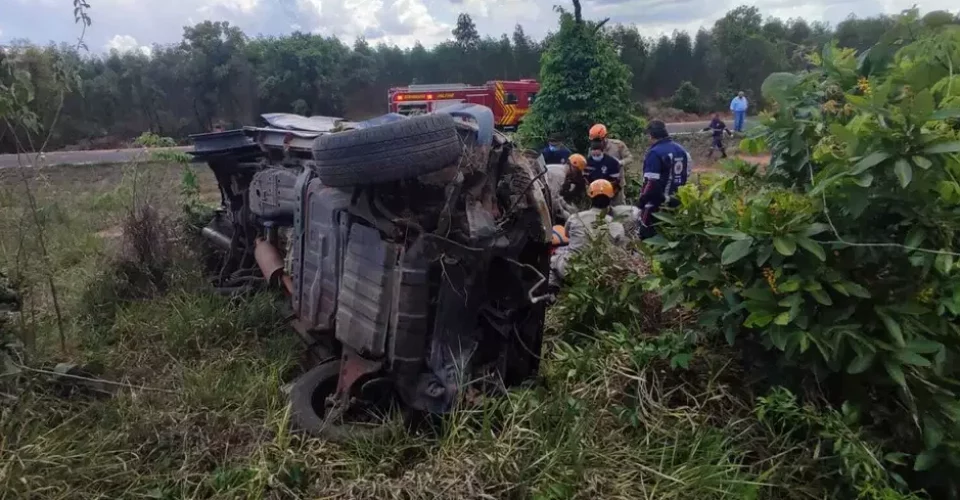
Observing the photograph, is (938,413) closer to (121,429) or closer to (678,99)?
(121,429)

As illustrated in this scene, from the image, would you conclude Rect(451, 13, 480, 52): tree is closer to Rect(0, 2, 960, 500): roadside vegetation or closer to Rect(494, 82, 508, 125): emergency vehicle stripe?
Rect(494, 82, 508, 125): emergency vehicle stripe

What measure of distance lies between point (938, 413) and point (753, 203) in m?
1.02

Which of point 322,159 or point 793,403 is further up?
point 322,159

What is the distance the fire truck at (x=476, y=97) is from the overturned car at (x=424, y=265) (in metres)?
13.9

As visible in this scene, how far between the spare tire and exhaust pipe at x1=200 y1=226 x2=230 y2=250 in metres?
3.25

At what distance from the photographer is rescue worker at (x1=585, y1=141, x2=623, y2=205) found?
7.03 m

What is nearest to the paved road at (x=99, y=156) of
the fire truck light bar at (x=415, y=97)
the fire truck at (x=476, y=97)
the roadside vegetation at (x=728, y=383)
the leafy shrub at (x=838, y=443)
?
the roadside vegetation at (x=728, y=383)

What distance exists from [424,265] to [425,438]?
785mm

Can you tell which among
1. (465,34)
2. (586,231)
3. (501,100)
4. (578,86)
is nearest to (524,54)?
(465,34)

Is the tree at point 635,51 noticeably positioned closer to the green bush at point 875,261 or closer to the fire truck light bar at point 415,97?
the fire truck light bar at point 415,97

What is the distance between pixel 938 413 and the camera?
8.52ft

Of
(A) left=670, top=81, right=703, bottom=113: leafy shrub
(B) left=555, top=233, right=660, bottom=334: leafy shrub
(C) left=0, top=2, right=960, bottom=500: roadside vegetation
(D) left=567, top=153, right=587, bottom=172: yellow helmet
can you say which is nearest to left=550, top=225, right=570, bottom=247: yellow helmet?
(B) left=555, top=233, right=660, bottom=334: leafy shrub

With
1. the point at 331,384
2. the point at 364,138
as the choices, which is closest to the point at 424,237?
the point at 364,138

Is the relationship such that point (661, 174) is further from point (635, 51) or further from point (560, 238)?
point (635, 51)
